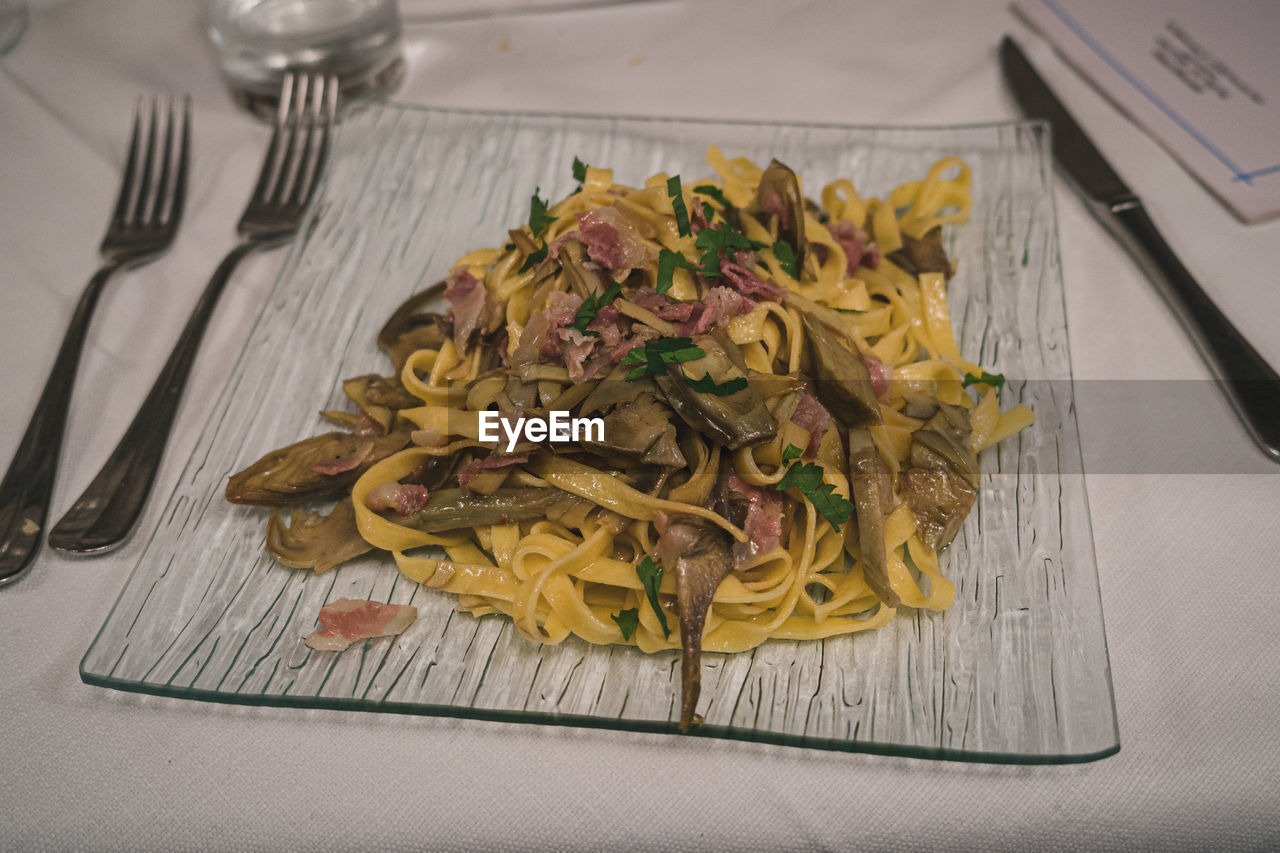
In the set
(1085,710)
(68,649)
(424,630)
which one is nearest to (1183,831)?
(1085,710)

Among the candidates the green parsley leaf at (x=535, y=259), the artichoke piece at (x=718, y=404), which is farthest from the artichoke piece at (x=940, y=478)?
the green parsley leaf at (x=535, y=259)

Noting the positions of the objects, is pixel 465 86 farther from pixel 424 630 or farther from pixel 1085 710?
pixel 1085 710

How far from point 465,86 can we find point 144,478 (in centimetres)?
240

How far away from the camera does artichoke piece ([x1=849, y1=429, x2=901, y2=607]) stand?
7.04 ft

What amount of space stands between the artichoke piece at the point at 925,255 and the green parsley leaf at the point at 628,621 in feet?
5.19

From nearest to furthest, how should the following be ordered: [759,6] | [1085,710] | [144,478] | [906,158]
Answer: [1085,710] < [144,478] < [906,158] < [759,6]

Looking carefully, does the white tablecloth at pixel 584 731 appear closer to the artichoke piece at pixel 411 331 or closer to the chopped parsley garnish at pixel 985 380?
the chopped parsley garnish at pixel 985 380

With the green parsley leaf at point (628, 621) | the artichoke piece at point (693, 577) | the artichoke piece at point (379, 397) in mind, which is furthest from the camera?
the artichoke piece at point (379, 397)

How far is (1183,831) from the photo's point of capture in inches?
79.0

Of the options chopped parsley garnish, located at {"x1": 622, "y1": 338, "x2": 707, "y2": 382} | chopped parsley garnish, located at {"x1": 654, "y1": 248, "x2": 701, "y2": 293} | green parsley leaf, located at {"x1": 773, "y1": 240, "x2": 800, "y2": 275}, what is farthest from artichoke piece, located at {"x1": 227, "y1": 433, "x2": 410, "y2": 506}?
green parsley leaf, located at {"x1": 773, "y1": 240, "x2": 800, "y2": 275}

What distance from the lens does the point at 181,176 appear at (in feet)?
11.9

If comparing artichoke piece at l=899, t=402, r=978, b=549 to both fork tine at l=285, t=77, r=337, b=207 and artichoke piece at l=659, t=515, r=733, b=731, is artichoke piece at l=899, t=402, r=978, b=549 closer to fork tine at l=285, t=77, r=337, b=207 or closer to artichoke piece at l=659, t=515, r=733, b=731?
artichoke piece at l=659, t=515, r=733, b=731

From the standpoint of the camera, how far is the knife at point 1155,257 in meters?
2.72

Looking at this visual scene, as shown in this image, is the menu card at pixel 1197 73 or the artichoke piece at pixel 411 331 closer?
the artichoke piece at pixel 411 331
